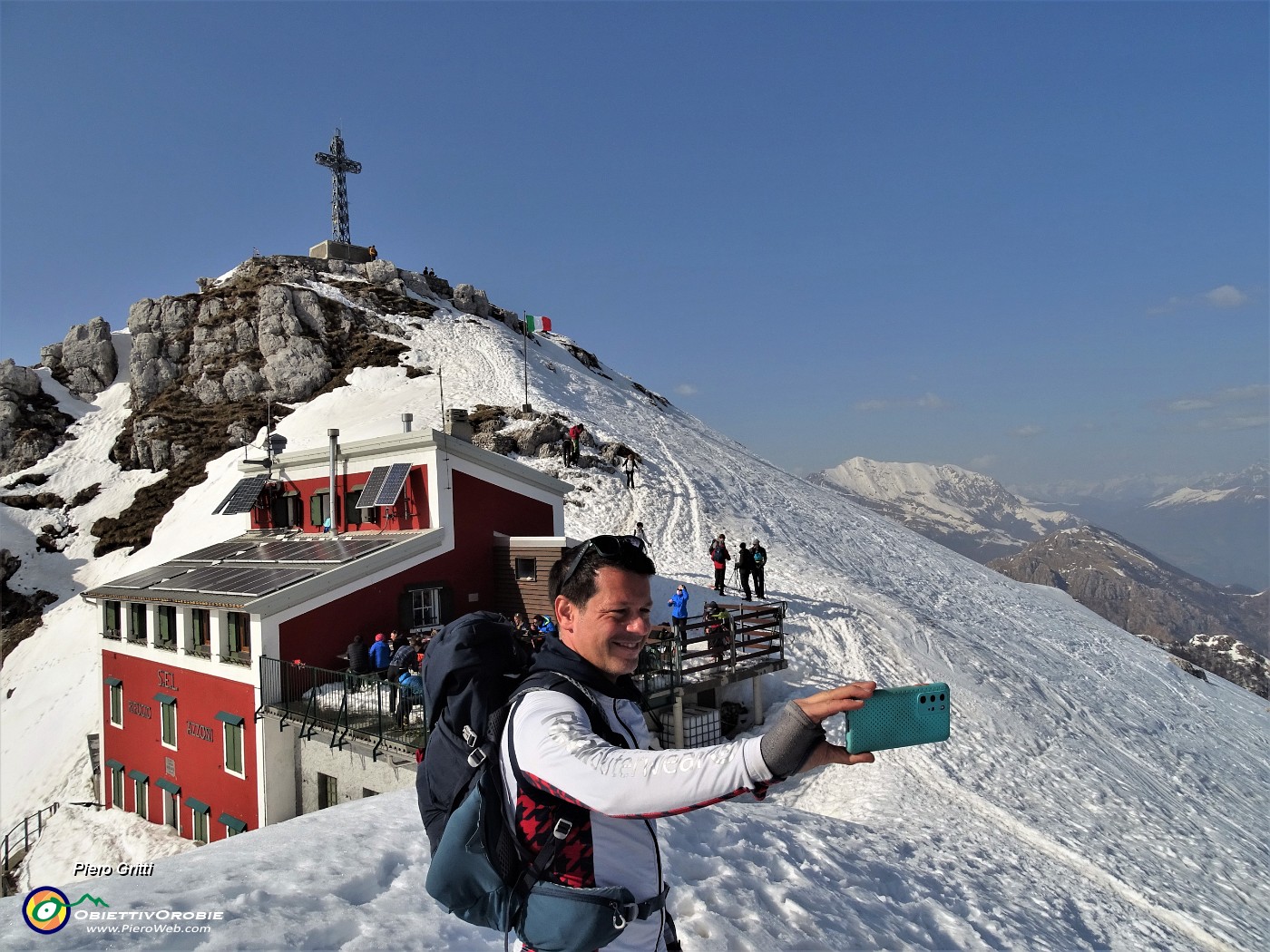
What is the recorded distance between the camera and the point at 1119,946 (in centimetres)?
893

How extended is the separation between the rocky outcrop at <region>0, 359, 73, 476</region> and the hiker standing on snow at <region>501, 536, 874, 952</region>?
59033 millimetres

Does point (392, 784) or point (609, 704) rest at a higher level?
point (609, 704)

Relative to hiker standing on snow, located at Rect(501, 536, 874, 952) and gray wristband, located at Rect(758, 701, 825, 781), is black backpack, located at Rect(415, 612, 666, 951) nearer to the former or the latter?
hiker standing on snow, located at Rect(501, 536, 874, 952)

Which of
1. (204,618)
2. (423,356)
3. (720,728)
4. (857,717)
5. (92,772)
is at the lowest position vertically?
(92,772)

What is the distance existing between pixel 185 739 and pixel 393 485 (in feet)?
25.0

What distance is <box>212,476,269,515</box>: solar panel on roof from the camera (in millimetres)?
22719

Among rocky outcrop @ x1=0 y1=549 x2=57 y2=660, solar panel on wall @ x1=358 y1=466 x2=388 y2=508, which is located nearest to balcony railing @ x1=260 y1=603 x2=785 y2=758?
solar panel on wall @ x1=358 y1=466 x2=388 y2=508

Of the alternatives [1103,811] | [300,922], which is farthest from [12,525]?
[1103,811]

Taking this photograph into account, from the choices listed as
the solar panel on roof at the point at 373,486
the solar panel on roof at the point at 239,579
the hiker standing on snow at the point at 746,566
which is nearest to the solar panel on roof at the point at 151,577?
the solar panel on roof at the point at 239,579

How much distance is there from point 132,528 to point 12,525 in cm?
745

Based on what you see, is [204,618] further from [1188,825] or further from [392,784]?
[1188,825]

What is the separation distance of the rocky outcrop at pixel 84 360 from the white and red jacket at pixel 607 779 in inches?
2654

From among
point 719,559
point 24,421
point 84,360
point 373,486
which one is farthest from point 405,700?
point 84,360

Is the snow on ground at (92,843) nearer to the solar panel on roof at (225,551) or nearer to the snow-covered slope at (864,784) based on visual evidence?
the snow-covered slope at (864,784)
